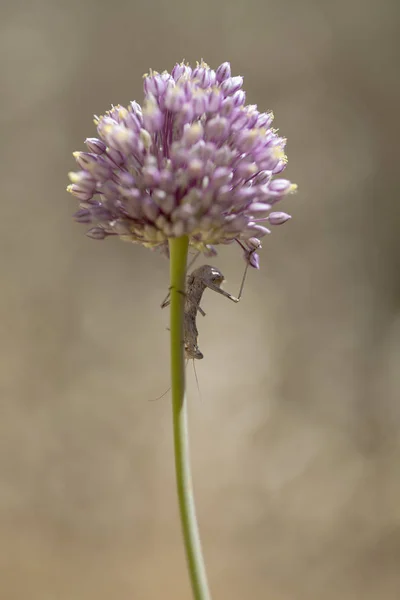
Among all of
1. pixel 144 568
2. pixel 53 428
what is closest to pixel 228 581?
pixel 144 568

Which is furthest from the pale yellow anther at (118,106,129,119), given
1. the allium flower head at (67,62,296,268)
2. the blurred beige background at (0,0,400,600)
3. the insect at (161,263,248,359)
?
the blurred beige background at (0,0,400,600)

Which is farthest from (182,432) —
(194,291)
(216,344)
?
(216,344)

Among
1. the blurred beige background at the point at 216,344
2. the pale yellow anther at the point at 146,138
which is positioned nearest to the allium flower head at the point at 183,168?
the pale yellow anther at the point at 146,138

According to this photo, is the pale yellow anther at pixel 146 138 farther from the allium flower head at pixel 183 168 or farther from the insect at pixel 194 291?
the insect at pixel 194 291

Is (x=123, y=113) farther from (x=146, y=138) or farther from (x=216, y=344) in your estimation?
(x=216, y=344)

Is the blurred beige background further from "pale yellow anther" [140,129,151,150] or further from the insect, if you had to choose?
"pale yellow anther" [140,129,151,150]

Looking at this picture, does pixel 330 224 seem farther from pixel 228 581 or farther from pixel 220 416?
pixel 228 581

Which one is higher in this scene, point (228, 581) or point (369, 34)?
point (369, 34)

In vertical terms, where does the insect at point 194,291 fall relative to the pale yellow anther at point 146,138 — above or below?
below
